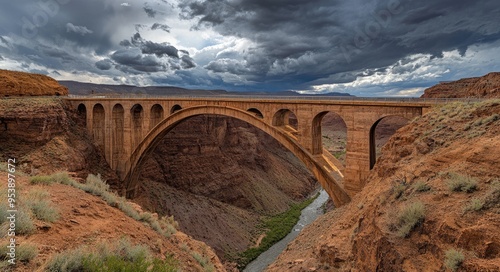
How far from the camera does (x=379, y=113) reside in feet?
49.6

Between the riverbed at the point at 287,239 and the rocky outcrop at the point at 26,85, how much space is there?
3148 centimetres

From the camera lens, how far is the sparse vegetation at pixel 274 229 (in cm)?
2950

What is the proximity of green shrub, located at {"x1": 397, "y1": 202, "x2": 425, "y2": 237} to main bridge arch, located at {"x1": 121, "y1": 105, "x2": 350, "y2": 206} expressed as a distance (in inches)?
407

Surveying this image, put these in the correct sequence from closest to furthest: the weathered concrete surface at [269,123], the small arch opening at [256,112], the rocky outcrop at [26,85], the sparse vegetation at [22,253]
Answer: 1. the sparse vegetation at [22,253]
2. the weathered concrete surface at [269,123]
3. the small arch opening at [256,112]
4. the rocky outcrop at [26,85]

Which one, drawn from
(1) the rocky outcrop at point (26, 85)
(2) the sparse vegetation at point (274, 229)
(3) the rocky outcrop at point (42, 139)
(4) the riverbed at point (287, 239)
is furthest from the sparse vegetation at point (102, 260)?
(1) the rocky outcrop at point (26, 85)

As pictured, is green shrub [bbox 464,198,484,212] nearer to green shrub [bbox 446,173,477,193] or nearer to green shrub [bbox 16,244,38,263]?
green shrub [bbox 446,173,477,193]

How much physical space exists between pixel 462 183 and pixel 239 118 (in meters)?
18.4

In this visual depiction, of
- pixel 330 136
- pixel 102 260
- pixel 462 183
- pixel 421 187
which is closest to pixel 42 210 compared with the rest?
pixel 102 260

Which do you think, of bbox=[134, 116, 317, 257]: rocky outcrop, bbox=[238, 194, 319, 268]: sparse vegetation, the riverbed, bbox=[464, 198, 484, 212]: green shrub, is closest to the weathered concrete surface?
bbox=[134, 116, 317, 257]: rocky outcrop

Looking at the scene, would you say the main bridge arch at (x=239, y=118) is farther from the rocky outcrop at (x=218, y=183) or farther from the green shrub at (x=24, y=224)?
the green shrub at (x=24, y=224)

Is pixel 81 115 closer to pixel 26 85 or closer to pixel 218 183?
pixel 26 85

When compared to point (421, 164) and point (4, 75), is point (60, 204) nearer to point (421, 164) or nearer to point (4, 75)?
point (421, 164)

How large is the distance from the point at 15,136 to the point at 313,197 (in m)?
41.6

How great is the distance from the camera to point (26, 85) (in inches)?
1332
